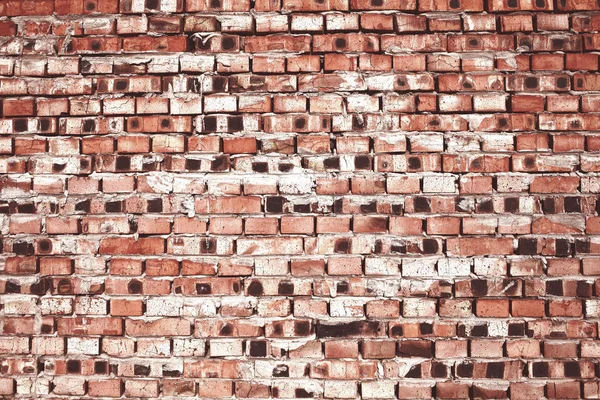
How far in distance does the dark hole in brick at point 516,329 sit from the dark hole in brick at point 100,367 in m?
1.64

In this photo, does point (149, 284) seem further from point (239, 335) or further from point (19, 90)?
point (19, 90)

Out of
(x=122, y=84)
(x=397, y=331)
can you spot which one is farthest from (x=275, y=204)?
(x=122, y=84)

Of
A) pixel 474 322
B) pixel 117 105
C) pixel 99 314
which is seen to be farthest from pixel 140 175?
pixel 474 322

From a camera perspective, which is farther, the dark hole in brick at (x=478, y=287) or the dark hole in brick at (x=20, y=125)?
the dark hole in brick at (x=20, y=125)

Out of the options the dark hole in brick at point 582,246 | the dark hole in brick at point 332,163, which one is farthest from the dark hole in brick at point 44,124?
the dark hole in brick at point 582,246

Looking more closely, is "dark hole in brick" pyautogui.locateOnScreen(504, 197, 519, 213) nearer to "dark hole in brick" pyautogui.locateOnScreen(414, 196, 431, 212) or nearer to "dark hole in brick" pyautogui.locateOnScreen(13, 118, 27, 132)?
"dark hole in brick" pyautogui.locateOnScreen(414, 196, 431, 212)

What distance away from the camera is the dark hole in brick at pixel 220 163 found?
5.85 feet

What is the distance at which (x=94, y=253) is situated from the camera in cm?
179

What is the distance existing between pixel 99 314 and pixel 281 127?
3.53 feet

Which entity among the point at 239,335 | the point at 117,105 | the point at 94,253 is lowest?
the point at 239,335

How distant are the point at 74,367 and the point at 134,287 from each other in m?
0.41

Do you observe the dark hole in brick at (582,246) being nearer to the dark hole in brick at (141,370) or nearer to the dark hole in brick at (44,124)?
the dark hole in brick at (141,370)

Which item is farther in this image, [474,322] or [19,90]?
[19,90]

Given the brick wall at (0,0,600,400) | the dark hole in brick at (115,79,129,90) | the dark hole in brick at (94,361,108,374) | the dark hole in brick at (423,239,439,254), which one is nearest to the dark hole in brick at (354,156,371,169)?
the brick wall at (0,0,600,400)
